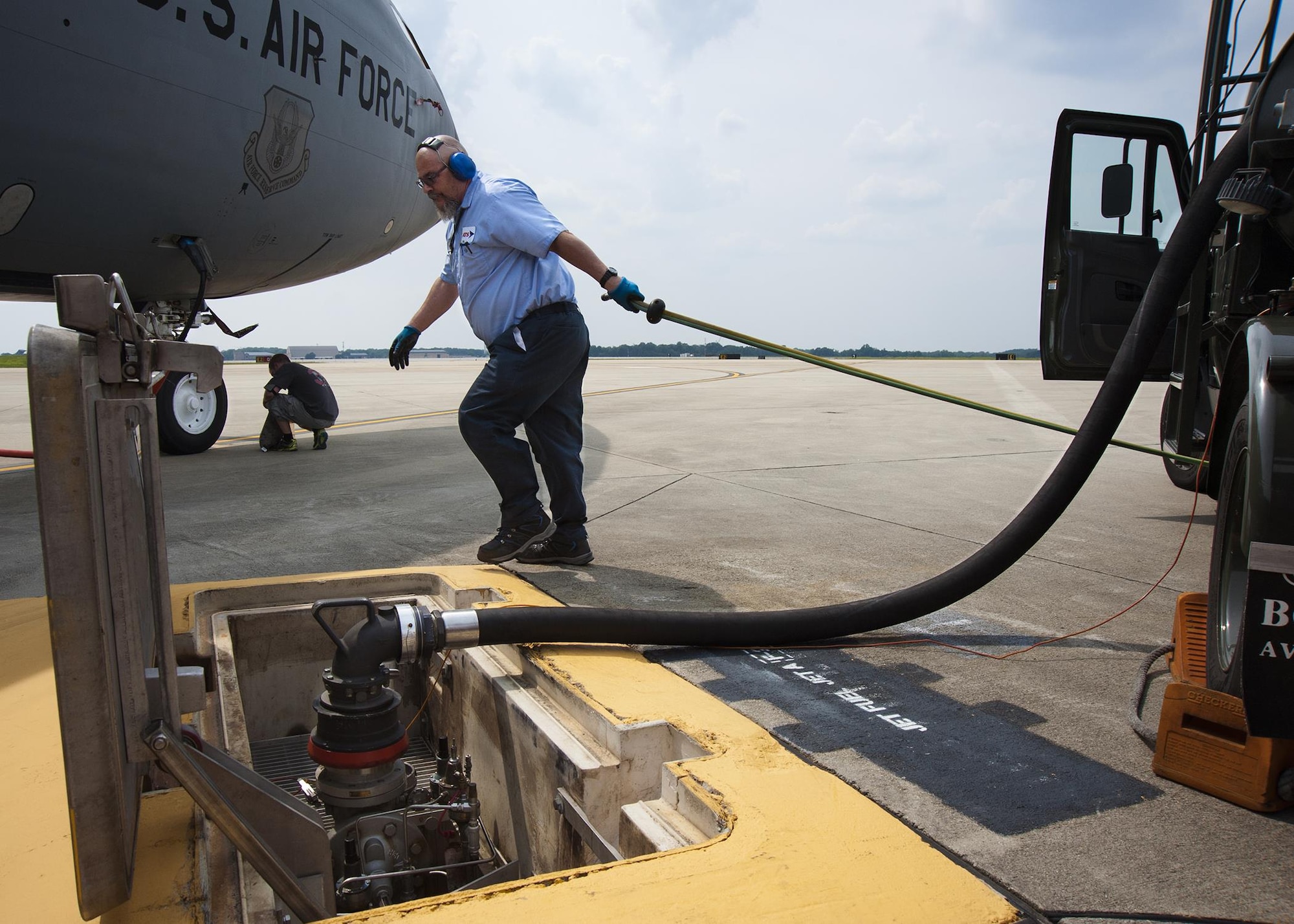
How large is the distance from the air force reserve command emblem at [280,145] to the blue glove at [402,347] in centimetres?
331

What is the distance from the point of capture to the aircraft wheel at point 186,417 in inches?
319

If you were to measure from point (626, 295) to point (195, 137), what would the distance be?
4143 mm

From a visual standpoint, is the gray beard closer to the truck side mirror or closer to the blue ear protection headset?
the blue ear protection headset

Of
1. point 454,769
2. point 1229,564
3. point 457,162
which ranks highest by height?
point 457,162

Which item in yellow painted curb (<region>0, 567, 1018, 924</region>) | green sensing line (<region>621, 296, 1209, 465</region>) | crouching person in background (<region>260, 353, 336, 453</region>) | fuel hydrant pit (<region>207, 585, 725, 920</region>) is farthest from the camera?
crouching person in background (<region>260, 353, 336, 453</region>)

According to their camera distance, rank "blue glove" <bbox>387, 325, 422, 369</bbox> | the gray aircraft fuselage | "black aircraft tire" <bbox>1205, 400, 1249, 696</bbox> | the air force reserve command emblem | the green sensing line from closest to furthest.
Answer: "black aircraft tire" <bbox>1205, 400, 1249, 696</bbox>, the green sensing line, "blue glove" <bbox>387, 325, 422, 369</bbox>, the gray aircraft fuselage, the air force reserve command emblem

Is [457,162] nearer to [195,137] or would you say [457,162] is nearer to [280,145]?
[195,137]

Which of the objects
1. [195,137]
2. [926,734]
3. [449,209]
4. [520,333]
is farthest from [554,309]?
[195,137]

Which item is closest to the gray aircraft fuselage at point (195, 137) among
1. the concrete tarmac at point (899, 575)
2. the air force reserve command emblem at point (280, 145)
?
the air force reserve command emblem at point (280, 145)

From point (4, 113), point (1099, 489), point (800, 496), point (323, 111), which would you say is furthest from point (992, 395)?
point (4, 113)

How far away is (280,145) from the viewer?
7.15m

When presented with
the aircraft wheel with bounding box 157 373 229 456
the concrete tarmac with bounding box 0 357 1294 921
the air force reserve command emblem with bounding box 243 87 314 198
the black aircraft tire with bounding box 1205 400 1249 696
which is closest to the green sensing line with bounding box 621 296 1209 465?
the concrete tarmac with bounding box 0 357 1294 921

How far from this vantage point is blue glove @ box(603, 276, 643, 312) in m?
3.83

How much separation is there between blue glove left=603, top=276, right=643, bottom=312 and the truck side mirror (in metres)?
3.10
